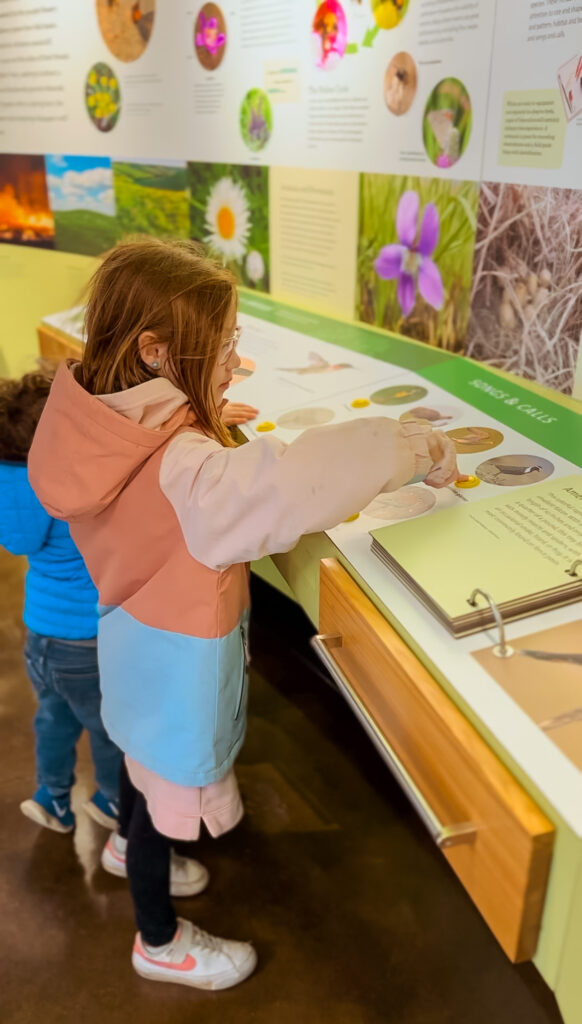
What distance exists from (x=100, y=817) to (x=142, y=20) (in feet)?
7.01

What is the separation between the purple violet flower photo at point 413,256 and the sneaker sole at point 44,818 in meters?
1.29

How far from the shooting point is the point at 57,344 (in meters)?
2.10

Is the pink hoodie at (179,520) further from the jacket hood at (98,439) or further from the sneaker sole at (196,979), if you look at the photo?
the sneaker sole at (196,979)

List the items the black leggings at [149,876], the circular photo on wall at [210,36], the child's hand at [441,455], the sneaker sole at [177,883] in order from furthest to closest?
the circular photo on wall at [210,36]
the sneaker sole at [177,883]
the black leggings at [149,876]
the child's hand at [441,455]

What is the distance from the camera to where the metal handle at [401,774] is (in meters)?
0.69

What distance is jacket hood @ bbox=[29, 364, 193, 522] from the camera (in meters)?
0.92

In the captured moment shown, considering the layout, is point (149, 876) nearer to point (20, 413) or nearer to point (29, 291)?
point (20, 413)

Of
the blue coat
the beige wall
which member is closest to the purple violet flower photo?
the blue coat

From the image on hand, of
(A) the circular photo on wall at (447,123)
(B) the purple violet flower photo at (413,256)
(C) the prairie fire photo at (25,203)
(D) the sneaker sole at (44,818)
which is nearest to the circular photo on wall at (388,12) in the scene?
(A) the circular photo on wall at (447,123)

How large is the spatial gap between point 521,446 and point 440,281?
652mm

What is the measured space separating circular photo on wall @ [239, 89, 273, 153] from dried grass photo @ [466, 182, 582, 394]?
2.54 feet

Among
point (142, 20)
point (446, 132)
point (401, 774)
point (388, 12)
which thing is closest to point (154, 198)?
point (142, 20)

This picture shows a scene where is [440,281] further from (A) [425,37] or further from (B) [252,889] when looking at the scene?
(B) [252,889]

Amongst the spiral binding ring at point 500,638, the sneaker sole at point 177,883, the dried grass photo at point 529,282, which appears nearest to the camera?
the spiral binding ring at point 500,638
